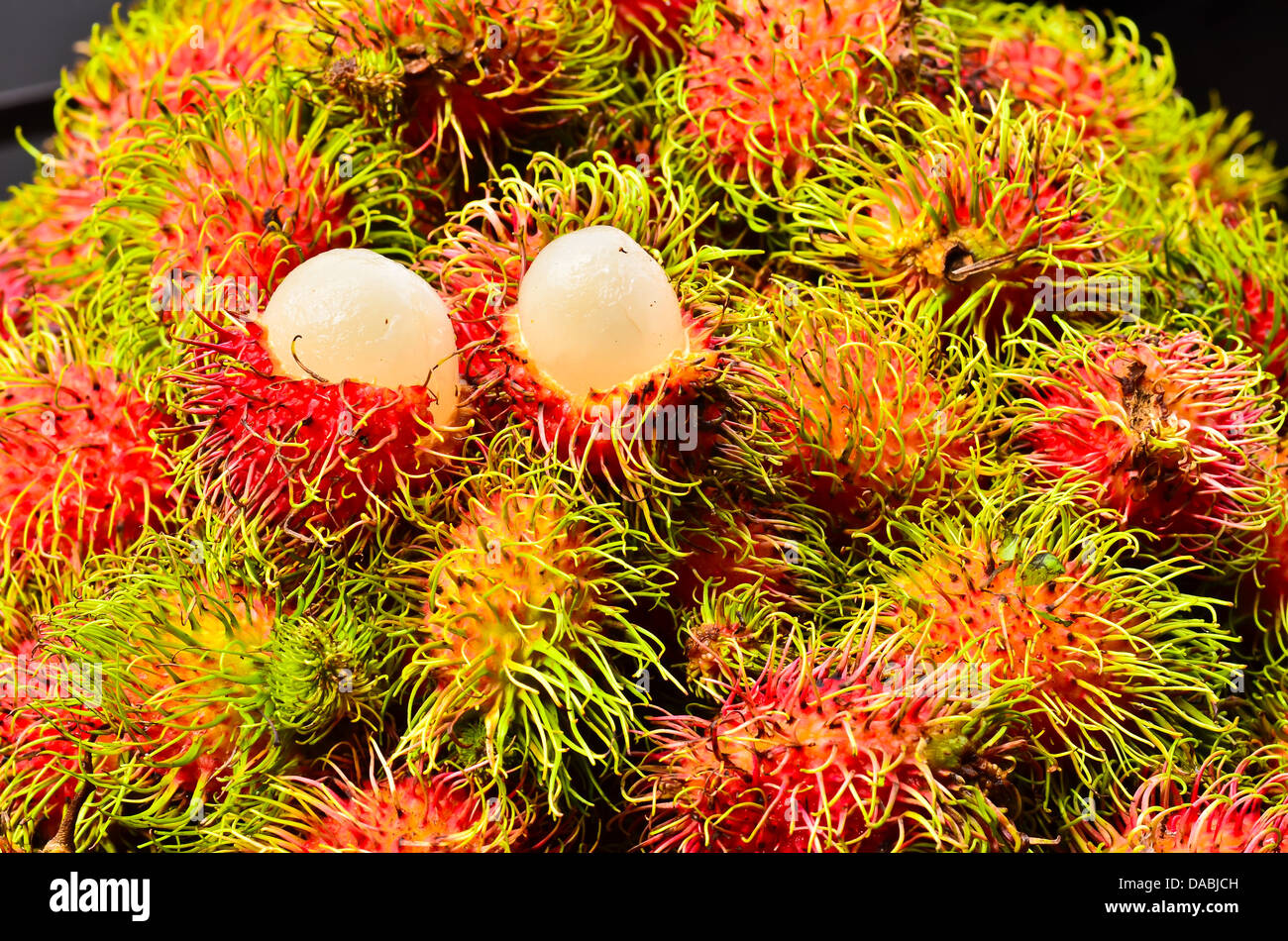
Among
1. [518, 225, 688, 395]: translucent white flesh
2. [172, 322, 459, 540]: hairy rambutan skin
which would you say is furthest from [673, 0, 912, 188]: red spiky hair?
[172, 322, 459, 540]: hairy rambutan skin

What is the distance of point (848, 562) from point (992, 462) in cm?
20

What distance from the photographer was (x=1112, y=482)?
113 cm

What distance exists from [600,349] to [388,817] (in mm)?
493

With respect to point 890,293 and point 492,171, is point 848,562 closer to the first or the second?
point 890,293

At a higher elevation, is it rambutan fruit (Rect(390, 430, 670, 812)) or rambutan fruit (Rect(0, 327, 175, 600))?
rambutan fruit (Rect(0, 327, 175, 600))

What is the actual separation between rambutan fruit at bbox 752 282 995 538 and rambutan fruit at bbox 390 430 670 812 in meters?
0.22

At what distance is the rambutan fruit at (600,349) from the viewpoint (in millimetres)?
1017

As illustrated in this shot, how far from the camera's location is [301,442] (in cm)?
102

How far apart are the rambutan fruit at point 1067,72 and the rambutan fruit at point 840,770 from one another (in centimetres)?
86

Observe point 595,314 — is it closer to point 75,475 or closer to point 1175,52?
point 75,475

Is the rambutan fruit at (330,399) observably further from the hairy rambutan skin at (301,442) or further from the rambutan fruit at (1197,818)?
the rambutan fruit at (1197,818)

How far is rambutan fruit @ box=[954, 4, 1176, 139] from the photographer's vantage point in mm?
1462

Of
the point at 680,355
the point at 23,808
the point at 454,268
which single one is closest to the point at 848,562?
the point at 680,355

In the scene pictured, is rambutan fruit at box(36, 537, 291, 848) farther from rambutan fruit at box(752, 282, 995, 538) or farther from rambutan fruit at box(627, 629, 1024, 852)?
rambutan fruit at box(752, 282, 995, 538)
